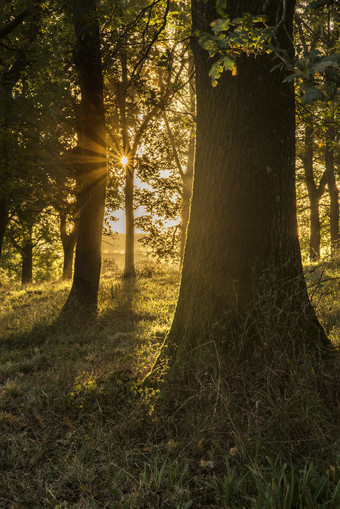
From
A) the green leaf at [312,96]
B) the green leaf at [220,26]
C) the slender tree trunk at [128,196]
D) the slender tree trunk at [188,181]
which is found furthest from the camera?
the slender tree trunk at [188,181]

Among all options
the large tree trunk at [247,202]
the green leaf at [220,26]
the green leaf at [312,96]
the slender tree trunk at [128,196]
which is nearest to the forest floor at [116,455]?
the large tree trunk at [247,202]

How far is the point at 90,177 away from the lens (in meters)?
8.47

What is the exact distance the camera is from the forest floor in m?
2.23

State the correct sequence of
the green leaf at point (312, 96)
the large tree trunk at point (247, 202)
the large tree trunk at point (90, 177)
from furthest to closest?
the large tree trunk at point (90, 177) → the large tree trunk at point (247, 202) → the green leaf at point (312, 96)

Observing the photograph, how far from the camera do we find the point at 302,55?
6.48 feet

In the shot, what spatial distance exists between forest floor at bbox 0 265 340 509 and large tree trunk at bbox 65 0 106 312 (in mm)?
3174

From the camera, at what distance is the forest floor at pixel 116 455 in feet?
7.31

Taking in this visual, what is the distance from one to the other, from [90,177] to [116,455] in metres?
6.77

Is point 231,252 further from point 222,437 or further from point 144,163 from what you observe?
point 144,163

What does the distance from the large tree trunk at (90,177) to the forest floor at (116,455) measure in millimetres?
3174

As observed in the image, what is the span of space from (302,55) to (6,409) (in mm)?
4076

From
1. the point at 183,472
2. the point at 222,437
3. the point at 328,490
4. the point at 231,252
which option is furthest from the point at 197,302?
the point at 328,490

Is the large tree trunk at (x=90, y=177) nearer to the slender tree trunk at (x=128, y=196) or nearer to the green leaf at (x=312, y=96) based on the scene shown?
the slender tree trunk at (x=128, y=196)

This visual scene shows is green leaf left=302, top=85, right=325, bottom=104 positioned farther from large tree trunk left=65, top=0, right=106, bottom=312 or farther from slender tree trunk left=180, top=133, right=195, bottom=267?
slender tree trunk left=180, top=133, right=195, bottom=267
